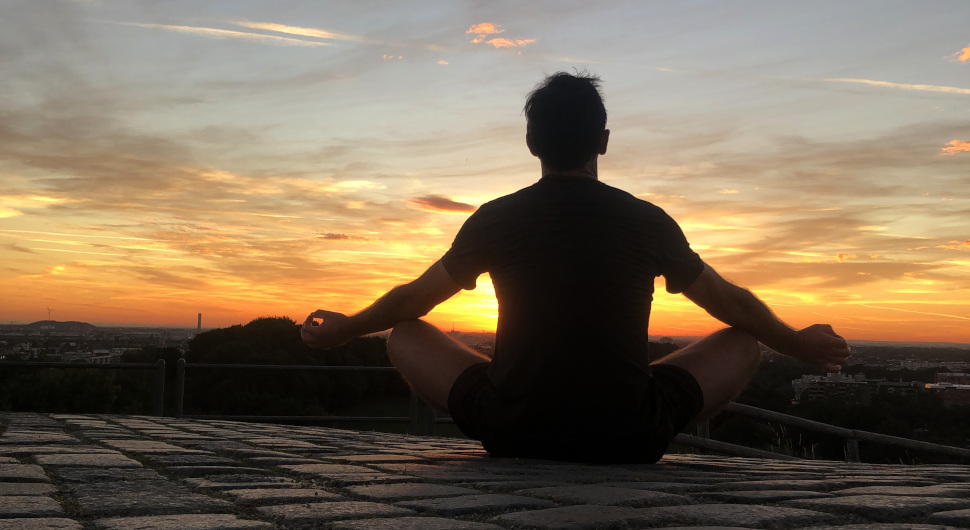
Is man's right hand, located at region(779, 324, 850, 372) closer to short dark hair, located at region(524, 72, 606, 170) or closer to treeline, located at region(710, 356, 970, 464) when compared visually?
short dark hair, located at region(524, 72, 606, 170)

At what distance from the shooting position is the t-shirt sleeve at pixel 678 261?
9.48ft

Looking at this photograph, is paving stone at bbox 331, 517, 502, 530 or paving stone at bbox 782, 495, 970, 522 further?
paving stone at bbox 782, 495, 970, 522

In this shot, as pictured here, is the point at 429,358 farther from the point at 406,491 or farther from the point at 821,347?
the point at 821,347

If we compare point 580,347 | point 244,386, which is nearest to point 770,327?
point 580,347

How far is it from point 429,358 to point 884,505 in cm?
173


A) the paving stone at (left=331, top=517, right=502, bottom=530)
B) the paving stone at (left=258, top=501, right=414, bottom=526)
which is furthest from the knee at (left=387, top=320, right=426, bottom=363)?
the paving stone at (left=331, top=517, right=502, bottom=530)

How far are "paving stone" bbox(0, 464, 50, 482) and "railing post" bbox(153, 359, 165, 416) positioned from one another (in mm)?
6872

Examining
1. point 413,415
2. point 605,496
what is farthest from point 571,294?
point 413,415

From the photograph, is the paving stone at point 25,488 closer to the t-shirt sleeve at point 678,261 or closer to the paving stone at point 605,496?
the paving stone at point 605,496

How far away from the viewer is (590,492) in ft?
6.98

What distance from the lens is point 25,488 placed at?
2139 millimetres

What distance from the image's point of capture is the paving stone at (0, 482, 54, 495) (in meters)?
2.06

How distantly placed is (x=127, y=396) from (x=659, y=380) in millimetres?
23857

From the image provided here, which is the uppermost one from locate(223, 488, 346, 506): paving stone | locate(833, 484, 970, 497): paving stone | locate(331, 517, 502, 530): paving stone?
locate(331, 517, 502, 530): paving stone
